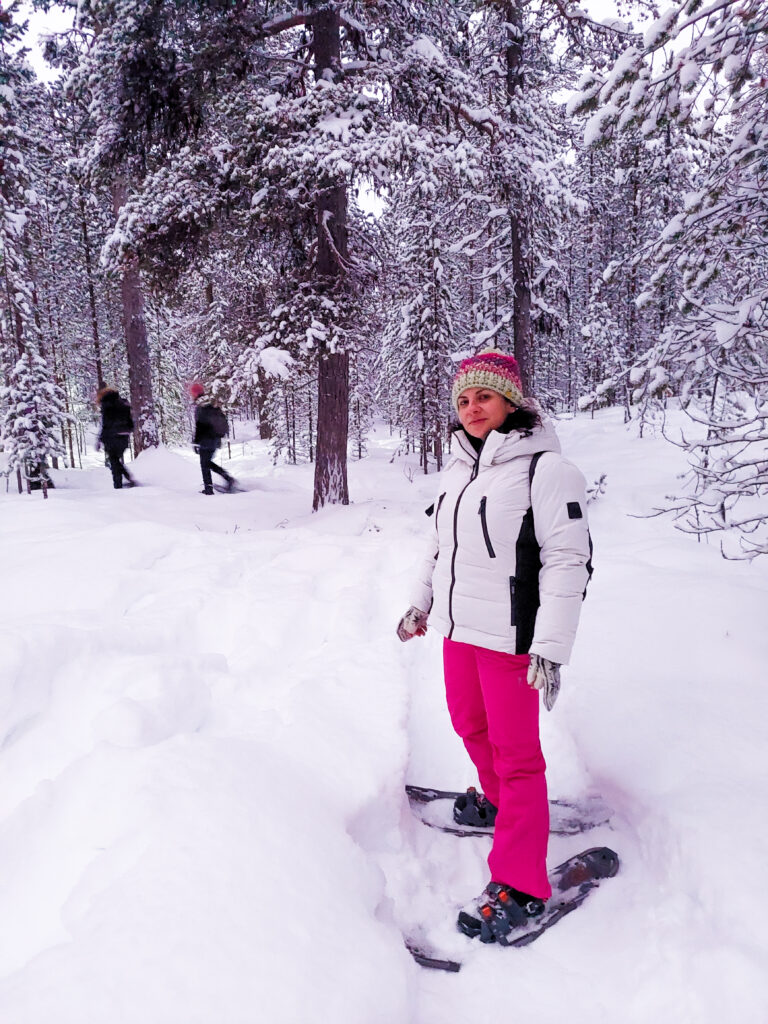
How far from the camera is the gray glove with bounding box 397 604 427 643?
319 centimetres

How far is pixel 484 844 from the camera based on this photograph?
123 inches

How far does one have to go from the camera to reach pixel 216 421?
11.7 metres

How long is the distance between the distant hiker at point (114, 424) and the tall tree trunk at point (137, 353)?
1479mm

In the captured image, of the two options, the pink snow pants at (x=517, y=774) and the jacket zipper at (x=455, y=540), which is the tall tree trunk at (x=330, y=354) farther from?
the pink snow pants at (x=517, y=774)

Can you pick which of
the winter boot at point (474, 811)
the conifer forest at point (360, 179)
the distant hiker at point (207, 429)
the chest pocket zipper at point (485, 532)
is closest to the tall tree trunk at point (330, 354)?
the conifer forest at point (360, 179)

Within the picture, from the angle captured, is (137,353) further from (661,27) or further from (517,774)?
(517,774)

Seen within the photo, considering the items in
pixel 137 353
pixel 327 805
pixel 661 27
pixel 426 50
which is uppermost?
pixel 426 50

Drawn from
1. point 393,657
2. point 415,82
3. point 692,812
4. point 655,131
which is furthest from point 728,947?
point 415,82

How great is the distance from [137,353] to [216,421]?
3.63 m

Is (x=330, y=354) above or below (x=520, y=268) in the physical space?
below

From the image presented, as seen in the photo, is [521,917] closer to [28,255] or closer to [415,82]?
[415,82]

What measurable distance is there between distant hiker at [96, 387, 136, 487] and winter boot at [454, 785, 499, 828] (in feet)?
36.2

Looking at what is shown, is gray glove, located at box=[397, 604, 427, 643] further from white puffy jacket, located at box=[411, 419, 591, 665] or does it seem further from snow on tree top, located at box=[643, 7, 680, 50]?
snow on tree top, located at box=[643, 7, 680, 50]

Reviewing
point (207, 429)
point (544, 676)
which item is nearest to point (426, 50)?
point (207, 429)
